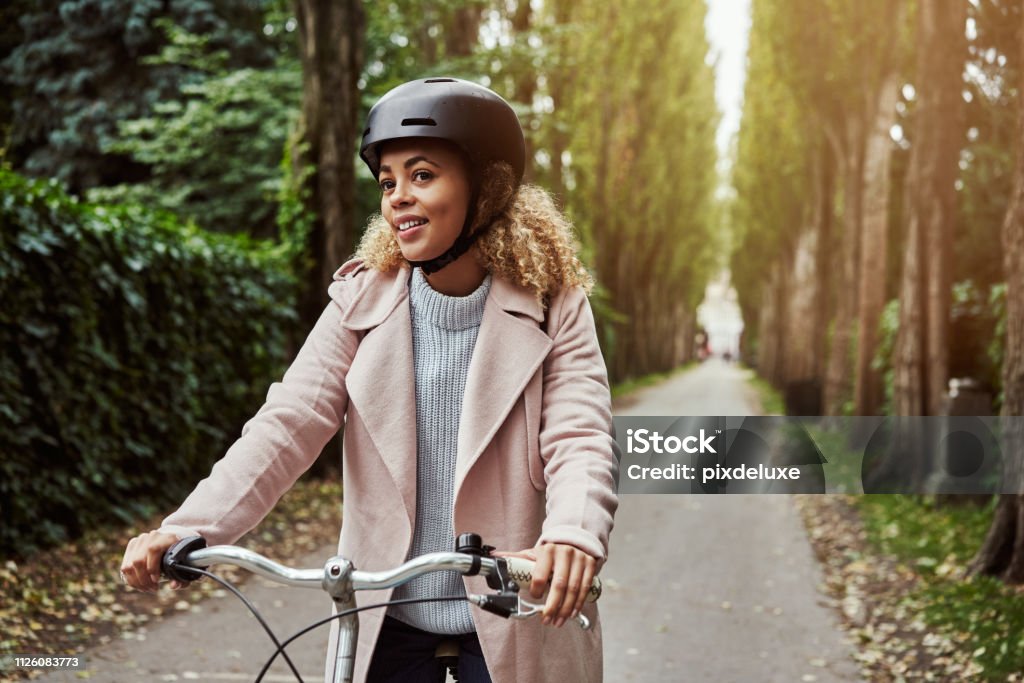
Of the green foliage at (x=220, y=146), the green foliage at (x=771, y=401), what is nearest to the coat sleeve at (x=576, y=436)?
the green foliage at (x=220, y=146)

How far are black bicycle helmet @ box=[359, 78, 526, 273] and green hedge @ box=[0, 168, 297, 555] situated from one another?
5.01 metres

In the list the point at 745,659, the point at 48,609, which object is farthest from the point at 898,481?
the point at 48,609

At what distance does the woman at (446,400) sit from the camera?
217 cm

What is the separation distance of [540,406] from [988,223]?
13842 millimetres

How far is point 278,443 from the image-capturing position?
7.22 ft

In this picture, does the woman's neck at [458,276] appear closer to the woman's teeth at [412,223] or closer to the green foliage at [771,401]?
the woman's teeth at [412,223]

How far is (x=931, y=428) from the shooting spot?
34.3 ft

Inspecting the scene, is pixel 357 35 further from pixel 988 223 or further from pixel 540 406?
pixel 540 406

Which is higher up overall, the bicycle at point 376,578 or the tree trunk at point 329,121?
the tree trunk at point 329,121

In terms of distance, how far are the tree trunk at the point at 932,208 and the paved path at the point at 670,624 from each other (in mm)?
2087

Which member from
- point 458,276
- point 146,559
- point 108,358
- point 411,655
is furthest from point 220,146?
point 146,559

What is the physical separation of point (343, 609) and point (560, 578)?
1.26ft

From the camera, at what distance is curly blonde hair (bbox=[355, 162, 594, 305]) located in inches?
92.8

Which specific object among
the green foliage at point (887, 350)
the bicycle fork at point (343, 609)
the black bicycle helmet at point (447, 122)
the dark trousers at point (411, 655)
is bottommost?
the green foliage at point (887, 350)
